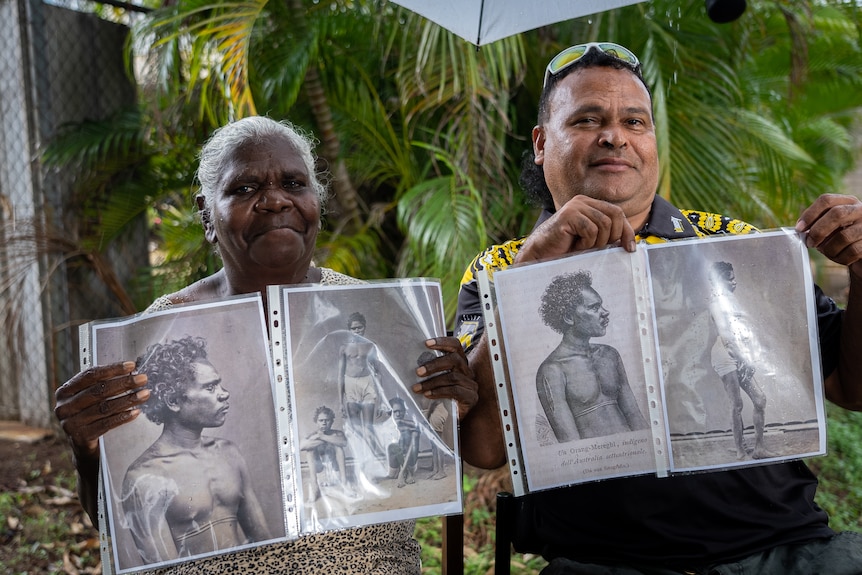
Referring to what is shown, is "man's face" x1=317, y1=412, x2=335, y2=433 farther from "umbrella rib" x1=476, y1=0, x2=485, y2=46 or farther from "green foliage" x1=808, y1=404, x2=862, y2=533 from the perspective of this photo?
"green foliage" x1=808, y1=404, x2=862, y2=533

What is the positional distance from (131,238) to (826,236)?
4.49 metres

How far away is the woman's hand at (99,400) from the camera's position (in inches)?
57.2

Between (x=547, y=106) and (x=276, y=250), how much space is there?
0.84 meters

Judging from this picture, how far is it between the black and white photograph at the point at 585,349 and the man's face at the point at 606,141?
1.27ft

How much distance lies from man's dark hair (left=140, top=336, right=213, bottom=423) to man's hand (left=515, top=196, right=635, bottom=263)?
752mm

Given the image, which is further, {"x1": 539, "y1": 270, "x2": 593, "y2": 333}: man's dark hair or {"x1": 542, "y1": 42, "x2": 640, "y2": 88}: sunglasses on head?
{"x1": 542, "y1": 42, "x2": 640, "y2": 88}: sunglasses on head

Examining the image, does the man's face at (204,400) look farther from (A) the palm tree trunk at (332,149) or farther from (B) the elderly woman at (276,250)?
(A) the palm tree trunk at (332,149)

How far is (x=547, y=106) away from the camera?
2.04 m

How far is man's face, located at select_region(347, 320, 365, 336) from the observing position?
5.16 ft

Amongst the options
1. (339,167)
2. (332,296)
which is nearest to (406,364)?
(332,296)

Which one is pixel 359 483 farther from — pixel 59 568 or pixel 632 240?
pixel 59 568

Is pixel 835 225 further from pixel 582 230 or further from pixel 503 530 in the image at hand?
pixel 503 530

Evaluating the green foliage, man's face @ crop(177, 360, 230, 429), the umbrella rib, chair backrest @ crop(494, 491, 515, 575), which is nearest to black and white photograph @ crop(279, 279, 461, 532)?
man's face @ crop(177, 360, 230, 429)

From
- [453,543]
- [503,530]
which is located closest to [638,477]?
[503,530]
